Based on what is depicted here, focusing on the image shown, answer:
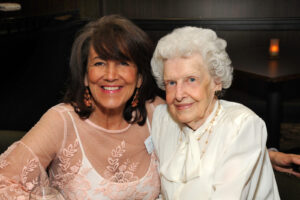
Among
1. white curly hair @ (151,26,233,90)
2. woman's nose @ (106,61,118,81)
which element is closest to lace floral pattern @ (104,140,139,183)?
woman's nose @ (106,61,118,81)

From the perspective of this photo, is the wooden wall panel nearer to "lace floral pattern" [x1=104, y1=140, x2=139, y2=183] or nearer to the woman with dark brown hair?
the woman with dark brown hair

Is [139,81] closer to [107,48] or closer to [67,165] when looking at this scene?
[107,48]

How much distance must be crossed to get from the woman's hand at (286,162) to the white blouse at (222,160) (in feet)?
0.70

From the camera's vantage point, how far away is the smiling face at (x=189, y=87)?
166 cm

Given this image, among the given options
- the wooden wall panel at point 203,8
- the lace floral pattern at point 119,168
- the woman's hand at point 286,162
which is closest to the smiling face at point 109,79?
the lace floral pattern at point 119,168

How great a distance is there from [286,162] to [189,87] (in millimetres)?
707

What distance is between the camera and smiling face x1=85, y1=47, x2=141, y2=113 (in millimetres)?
1938

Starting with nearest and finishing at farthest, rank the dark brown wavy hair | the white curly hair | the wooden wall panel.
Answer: the white curly hair, the dark brown wavy hair, the wooden wall panel

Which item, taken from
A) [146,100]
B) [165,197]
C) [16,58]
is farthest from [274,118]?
[16,58]

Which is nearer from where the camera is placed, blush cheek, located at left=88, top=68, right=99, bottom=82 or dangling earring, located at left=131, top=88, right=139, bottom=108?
blush cheek, located at left=88, top=68, right=99, bottom=82

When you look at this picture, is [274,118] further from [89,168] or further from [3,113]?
[3,113]

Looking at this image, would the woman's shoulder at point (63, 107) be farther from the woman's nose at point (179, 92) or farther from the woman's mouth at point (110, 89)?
the woman's nose at point (179, 92)

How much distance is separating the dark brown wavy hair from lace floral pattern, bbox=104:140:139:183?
258 mm

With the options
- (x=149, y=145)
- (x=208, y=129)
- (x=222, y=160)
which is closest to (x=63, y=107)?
(x=149, y=145)
